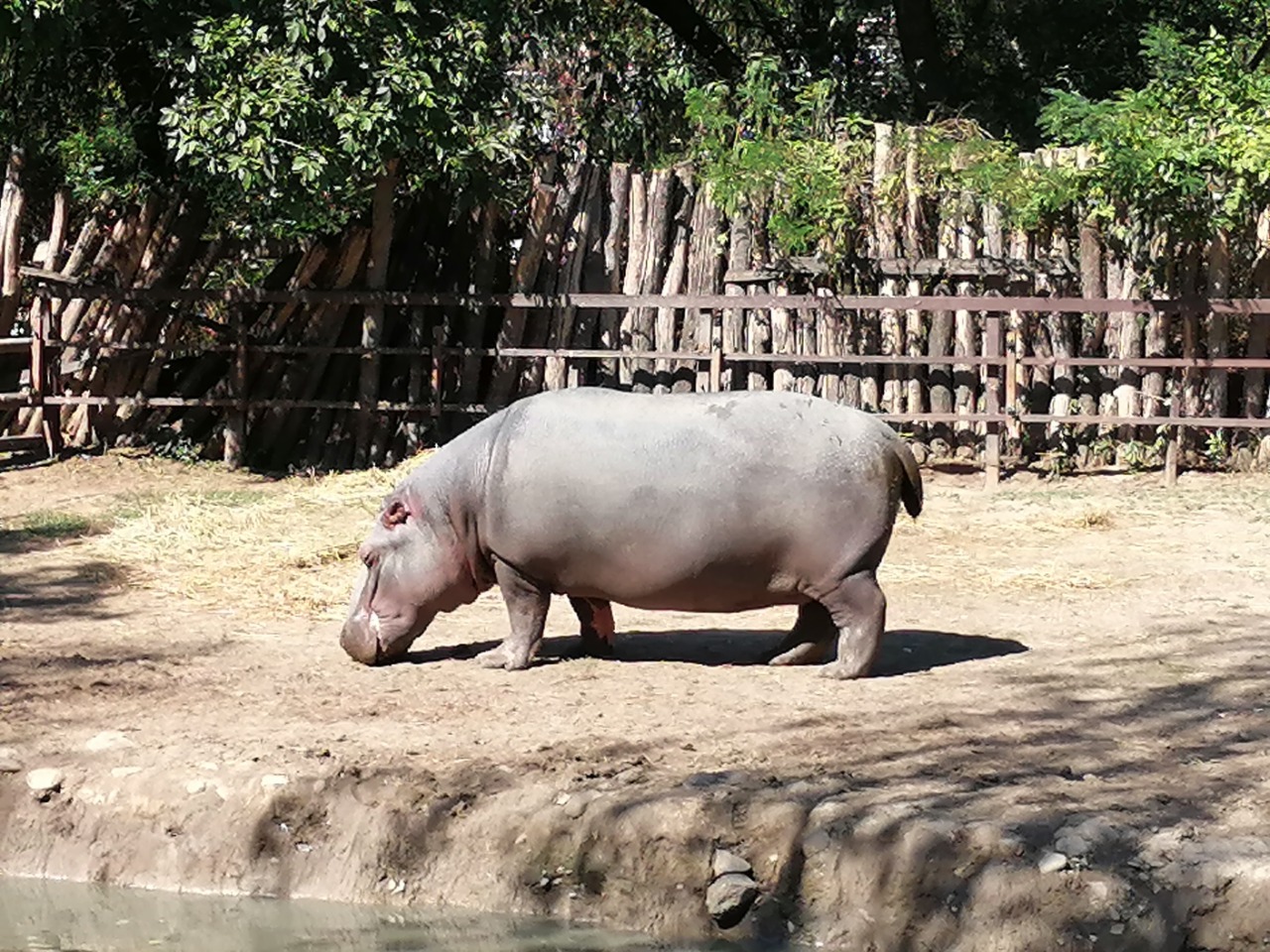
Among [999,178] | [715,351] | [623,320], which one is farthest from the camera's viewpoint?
[623,320]

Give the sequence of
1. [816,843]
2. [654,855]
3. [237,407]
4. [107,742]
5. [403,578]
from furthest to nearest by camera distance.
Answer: [237,407] → [403,578] → [107,742] → [654,855] → [816,843]

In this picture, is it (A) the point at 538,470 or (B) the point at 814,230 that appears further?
(B) the point at 814,230

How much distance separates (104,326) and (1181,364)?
8.32 metres

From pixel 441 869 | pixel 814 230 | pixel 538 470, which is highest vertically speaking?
pixel 814 230

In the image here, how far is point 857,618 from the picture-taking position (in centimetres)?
723

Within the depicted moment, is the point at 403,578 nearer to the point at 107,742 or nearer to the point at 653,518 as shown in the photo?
the point at 653,518

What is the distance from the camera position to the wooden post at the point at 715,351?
1370 cm

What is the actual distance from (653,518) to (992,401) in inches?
265

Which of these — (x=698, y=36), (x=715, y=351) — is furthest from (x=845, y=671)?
(x=698, y=36)

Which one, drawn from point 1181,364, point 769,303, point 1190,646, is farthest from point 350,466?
point 1190,646

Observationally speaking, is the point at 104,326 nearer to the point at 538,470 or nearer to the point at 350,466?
the point at 350,466

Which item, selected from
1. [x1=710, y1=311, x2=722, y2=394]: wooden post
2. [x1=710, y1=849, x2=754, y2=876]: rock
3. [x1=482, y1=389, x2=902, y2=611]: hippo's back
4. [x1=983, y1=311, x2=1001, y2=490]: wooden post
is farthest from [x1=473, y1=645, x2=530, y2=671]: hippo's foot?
[x1=983, y1=311, x2=1001, y2=490]: wooden post

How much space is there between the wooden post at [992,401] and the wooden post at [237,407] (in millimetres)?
5710

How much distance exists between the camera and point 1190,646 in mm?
7930
